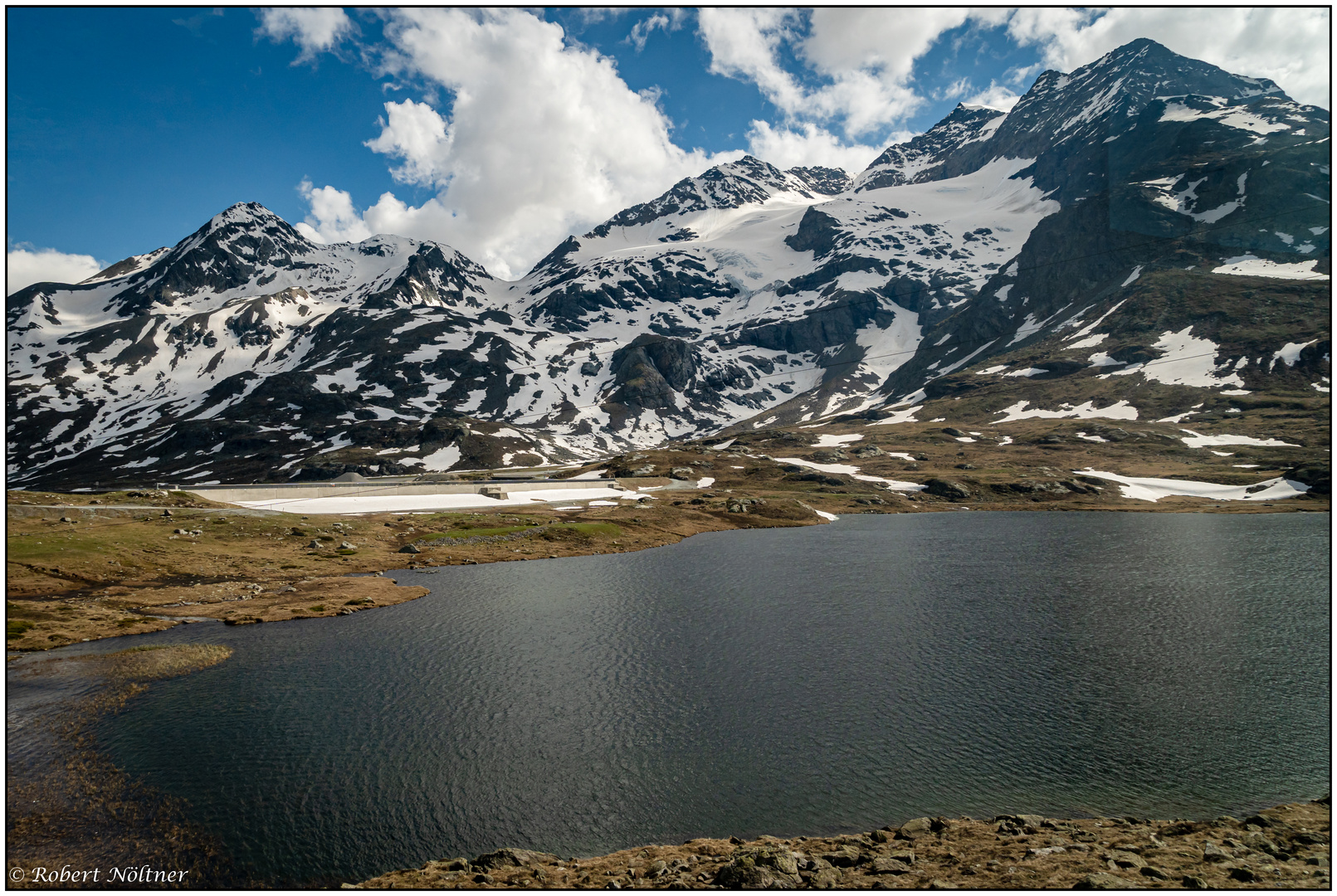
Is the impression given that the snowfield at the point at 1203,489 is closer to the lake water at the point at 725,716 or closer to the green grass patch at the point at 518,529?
the lake water at the point at 725,716

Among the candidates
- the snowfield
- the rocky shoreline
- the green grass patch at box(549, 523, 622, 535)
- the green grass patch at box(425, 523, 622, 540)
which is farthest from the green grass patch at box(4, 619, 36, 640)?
the snowfield

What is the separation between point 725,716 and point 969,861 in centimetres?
1488

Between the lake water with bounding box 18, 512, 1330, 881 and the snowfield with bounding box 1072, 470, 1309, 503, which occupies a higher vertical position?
the snowfield with bounding box 1072, 470, 1309, 503

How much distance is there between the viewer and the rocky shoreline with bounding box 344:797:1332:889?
17984 millimetres

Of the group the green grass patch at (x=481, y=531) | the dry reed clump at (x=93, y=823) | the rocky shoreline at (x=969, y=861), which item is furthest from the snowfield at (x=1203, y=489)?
the dry reed clump at (x=93, y=823)

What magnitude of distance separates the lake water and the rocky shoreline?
1.78 m

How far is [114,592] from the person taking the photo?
5366cm

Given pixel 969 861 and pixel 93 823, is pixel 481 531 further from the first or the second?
pixel 969 861

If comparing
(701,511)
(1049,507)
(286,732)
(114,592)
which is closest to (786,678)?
(286,732)

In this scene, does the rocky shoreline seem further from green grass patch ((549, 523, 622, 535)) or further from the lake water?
green grass patch ((549, 523, 622, 535))

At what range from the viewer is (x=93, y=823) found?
23531 mm

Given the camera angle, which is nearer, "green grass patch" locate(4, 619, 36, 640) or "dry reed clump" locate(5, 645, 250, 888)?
"dry reed clump" locate(5, 645, 250, 888)

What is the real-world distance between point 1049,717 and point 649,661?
22.4 m

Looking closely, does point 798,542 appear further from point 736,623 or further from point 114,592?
point 114,592
